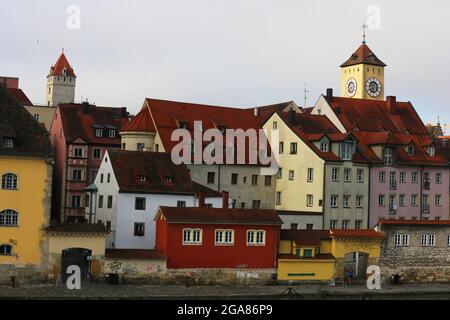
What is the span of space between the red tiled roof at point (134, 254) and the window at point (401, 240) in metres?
19.2

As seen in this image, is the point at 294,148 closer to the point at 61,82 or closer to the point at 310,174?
the point at 310,174

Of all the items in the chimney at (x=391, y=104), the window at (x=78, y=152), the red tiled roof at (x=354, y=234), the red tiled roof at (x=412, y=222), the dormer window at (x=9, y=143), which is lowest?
the red tiled roof at (x=354, y=234)

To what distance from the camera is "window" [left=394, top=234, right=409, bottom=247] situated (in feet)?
228

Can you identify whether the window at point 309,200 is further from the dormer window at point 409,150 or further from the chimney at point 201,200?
the chimney at point 201,200

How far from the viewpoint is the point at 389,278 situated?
68.7m

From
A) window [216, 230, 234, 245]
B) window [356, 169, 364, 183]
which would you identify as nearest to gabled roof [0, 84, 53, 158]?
window [216, 230, 234, 245]

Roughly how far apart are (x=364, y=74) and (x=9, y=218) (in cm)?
8837

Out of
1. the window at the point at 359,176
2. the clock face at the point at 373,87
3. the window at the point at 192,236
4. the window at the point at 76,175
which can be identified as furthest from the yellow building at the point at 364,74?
the window at the point at 192,236

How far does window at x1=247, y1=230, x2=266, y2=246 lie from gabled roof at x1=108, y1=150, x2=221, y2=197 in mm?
8830

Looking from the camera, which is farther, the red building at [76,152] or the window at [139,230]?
the red building at [76,152]

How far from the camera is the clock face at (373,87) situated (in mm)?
139250

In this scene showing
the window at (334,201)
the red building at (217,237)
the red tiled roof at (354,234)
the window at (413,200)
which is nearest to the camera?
the red building at (217,237)

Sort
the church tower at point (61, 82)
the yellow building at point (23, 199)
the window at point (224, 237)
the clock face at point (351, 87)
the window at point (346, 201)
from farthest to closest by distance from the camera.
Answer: the church tower at point (61, 82)
the clock face at point (351, 87)
the window at point (346, 201)
the window at point (224, 237)
the yellow building at point (23, 199)

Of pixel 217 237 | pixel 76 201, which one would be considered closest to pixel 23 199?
pixel 217 237
